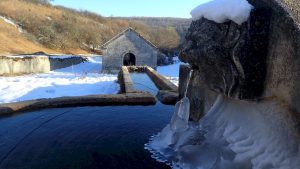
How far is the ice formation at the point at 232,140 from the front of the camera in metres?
2.89

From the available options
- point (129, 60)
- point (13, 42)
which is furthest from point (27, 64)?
point (13, 42)

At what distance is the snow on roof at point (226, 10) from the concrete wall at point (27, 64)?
20.3m

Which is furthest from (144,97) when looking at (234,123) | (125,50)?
(125,50)

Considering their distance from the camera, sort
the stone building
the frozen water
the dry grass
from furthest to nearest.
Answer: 1. the dry grass
2. the stone building
3. the frozen water

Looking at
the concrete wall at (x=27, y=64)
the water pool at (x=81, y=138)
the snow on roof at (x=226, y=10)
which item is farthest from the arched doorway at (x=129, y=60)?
the snow on roof at (x=226, y=10)

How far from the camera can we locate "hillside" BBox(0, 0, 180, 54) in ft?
145

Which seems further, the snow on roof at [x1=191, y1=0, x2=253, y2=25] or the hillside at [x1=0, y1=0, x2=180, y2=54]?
the hillside at [x1=0, y1=0, x2=180, y2=54]

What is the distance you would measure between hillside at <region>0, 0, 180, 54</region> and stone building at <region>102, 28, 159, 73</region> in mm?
12857

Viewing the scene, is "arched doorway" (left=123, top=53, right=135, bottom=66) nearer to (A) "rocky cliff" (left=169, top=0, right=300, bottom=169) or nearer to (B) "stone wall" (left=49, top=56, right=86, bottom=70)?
(B) "stone wall" (left=49, top=56, right=86, bottom=70)

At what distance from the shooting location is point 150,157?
408 centimetres

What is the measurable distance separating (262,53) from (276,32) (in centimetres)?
24

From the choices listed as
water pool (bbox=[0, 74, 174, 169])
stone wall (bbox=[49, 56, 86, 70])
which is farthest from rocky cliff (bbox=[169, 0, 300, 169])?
stone wall (bbox=[49, 56, 86, 70])

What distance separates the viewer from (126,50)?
30.9m

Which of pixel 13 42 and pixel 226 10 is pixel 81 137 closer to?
pixel 226 10
